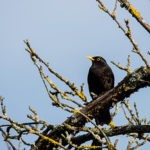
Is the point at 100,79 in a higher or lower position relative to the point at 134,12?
higher

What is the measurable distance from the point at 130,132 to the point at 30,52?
3.70 ft

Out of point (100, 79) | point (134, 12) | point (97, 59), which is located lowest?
point (134, 12)

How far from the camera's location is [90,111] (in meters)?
5.00

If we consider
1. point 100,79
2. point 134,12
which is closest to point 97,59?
point 100,79

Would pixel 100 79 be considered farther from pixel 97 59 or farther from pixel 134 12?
pixel 134 12

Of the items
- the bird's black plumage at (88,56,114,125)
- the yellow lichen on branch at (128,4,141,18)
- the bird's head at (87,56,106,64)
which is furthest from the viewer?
the bird's head at (87,56,106,64)

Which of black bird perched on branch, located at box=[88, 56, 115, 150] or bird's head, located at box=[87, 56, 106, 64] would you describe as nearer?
black bird perched on branch, located at box=[88, 56, 115, 150]

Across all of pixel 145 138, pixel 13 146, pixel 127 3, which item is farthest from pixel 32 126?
pixel 127 3

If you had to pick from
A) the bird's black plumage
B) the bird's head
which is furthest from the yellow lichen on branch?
the bird's head

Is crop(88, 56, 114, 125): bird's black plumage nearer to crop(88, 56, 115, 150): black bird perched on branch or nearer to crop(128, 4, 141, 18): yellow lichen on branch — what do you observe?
crop(88, 56, 115, 150): black bird perched on branch

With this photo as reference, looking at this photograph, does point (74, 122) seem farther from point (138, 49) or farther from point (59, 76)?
point (138, 49)

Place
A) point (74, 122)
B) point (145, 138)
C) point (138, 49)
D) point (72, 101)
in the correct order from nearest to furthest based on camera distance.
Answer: point (138, 49) → point (72, 101) → point (145, 138) → point (74, 122)

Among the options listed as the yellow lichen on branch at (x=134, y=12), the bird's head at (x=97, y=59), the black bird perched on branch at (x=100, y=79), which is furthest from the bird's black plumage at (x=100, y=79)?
the yellow lichen on branch at (x=134, y=12)

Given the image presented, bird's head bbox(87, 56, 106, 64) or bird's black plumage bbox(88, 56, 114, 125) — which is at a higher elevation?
bird's head bbox(87, 56, 106, 64)
